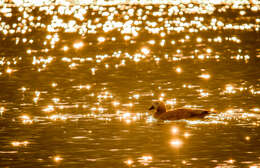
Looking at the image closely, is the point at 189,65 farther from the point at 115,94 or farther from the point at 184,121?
the point at 184,121

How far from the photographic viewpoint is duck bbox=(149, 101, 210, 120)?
2252cm

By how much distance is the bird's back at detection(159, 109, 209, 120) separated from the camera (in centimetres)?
2250

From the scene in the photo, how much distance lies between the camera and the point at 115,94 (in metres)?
28.0

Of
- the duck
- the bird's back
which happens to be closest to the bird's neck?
the duck

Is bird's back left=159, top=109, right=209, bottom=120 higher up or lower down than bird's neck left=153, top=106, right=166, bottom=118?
lower down

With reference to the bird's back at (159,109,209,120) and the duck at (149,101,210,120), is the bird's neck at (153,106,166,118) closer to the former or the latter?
the duck at (149,101,210,120)

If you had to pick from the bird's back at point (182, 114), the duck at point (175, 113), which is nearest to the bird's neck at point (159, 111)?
the duck at point (175, 113)

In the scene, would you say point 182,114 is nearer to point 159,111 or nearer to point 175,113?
point 175,113

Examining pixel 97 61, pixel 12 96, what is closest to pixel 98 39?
pixel 97 61

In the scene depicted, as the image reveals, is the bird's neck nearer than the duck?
No

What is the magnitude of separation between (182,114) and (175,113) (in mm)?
275

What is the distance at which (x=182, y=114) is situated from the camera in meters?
22.8

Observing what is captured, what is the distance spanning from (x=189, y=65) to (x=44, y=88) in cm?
900

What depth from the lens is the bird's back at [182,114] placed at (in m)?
22.5
